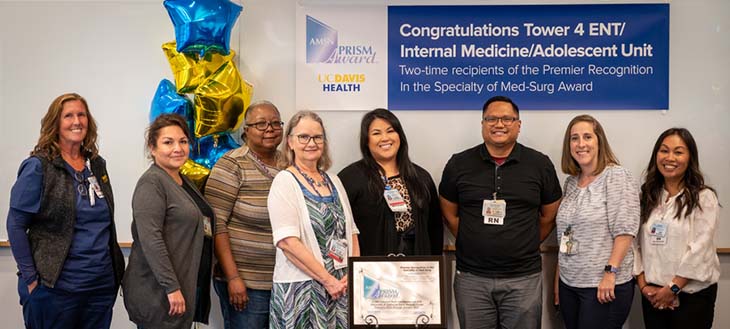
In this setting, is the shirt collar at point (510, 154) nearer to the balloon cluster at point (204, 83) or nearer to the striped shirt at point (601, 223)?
the striped shirt at point (601, 223)

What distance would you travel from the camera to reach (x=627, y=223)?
9.56 feet

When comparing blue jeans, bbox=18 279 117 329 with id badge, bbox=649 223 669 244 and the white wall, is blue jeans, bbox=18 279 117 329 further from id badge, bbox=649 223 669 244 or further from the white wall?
id badge, bbox=649 223 669 244

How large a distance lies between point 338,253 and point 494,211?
2.91 ft

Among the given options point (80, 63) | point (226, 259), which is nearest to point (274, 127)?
point (226, 259)

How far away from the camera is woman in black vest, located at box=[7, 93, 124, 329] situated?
254cm

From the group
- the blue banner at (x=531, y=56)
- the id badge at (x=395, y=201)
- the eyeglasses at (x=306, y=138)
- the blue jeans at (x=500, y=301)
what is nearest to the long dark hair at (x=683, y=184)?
the blue banner at (x=531, y=56)

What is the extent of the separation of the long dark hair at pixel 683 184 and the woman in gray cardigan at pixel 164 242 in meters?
2.20

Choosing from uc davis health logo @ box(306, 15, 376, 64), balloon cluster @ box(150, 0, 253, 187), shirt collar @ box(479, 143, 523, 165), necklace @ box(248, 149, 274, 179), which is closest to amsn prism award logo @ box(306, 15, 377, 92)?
uc davis health logo @ box(306, 15, 376, 64)

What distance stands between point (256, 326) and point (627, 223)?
6.09 ft

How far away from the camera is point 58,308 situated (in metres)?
2.58

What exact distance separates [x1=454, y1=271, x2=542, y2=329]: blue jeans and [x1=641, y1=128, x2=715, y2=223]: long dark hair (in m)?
0.68

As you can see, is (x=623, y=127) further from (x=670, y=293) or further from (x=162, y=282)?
(x=162, y=282)

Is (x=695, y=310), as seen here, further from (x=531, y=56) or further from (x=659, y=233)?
(x=531, y=56)

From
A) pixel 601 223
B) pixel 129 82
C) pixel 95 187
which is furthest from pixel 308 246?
pixel 129 82
